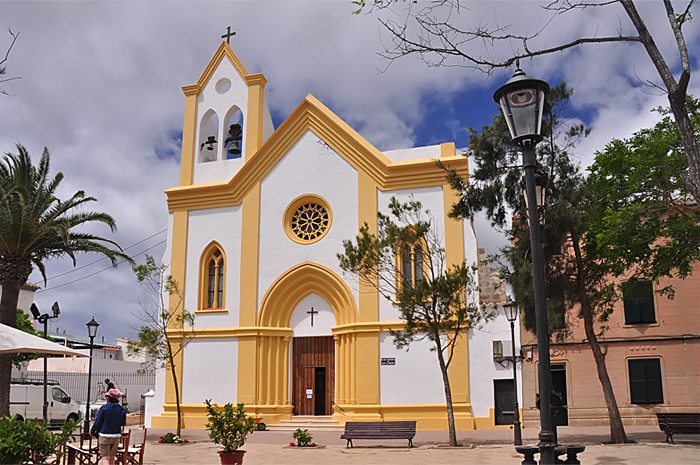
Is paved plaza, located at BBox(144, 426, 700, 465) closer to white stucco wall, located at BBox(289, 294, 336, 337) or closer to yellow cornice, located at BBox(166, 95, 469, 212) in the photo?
white stucco wall, located at BBox(289, 294, 336, 337)

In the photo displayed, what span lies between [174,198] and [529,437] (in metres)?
16.6

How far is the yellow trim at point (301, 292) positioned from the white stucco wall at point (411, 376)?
2282mm

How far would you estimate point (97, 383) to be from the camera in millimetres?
37719

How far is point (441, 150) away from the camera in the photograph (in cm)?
2384

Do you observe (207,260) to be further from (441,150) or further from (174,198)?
(441,150)

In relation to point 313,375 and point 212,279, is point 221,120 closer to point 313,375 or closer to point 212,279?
point 212,279

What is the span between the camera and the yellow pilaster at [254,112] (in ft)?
86.4

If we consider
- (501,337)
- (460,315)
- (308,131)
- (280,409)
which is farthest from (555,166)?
(280,409)

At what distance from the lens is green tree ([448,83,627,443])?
53.1 feet

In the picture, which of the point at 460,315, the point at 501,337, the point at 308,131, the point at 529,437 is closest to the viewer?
the point at 460,315

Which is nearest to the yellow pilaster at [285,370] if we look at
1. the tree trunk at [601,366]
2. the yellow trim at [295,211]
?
the yellow trim at [295,211]

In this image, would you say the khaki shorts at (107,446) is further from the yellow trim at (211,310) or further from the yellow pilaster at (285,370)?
the yellow trim at (211,310)

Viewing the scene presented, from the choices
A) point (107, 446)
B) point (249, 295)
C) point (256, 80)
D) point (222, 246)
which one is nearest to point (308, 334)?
point (249, 295)

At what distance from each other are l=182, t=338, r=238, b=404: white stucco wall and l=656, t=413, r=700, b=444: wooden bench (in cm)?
1446
